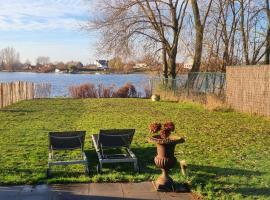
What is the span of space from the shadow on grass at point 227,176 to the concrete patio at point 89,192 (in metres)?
0.73

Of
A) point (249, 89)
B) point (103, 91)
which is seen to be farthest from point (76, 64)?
point (249, 89)

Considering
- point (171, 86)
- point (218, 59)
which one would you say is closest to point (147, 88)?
point (171, 86)

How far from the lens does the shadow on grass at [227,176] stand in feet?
21.7

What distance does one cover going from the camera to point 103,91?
37125mm

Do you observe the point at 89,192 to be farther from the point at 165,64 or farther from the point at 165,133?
the point at 165,64

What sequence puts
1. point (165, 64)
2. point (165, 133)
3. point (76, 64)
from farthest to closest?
point (76, 64)
point (165, 64)
point (165, 133)

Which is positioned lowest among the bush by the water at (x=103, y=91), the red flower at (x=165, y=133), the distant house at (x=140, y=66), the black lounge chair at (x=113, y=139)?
the bush by the water at (x=103, y=91)

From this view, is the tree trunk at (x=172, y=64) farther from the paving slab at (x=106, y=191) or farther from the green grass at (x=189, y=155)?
the paving slab at (x=106, y=191)

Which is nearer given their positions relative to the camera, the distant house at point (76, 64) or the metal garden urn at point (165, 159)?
the metal garden urn at point (165, 159)

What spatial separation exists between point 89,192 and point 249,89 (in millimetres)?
14157

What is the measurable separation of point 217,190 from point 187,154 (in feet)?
9.39

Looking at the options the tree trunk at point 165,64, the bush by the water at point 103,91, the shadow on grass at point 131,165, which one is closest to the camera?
the shadow on grass at point 131,165

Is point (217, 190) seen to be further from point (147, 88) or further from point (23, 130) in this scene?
point (147, 88)

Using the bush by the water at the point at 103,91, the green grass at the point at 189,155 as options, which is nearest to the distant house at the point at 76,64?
the bush by the water at the point at 103,91
